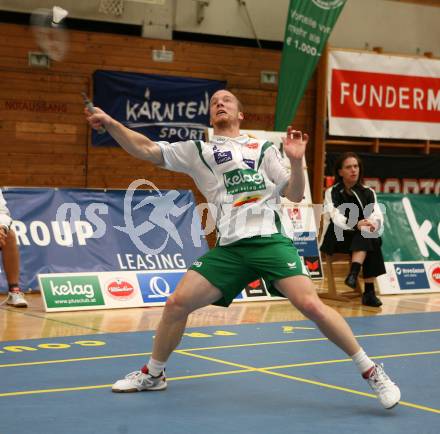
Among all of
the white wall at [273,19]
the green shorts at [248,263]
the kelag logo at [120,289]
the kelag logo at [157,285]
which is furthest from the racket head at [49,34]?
the white wall at [273,19]

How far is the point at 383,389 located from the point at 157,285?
5440mm

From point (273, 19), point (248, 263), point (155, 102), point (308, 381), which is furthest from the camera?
point (273, 19)

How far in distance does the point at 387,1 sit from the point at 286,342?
1014cm

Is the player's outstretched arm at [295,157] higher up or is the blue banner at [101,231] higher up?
the player's outstretched arm at [295,157]

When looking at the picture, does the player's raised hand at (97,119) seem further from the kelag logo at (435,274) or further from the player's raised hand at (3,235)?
the kelag logo at (435,274)

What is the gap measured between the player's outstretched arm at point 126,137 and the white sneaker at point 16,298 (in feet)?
15.1

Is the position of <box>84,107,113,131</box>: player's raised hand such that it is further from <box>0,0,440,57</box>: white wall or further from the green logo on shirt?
<box>0,0,440,57</box>: white wall

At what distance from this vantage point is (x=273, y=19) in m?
15.5

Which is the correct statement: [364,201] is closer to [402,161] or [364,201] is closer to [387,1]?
[402,161]

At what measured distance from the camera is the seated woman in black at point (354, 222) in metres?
10.6

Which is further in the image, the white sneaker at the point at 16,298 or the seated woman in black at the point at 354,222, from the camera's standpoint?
the seated woman in black at the point at 354,222

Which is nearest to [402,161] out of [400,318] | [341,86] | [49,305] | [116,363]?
[341,86]

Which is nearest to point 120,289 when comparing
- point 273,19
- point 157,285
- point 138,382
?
point 157,285

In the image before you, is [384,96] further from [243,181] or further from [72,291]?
[243,181]
